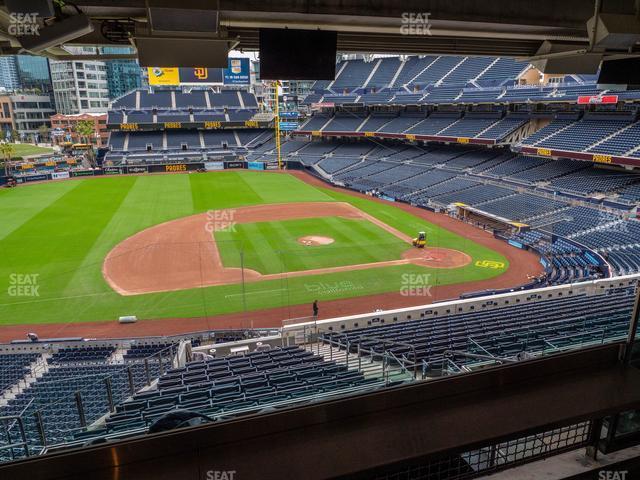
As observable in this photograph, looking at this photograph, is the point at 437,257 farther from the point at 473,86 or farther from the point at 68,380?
the point at 473,86

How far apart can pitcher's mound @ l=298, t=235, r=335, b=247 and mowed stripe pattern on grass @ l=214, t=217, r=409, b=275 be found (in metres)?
0.30

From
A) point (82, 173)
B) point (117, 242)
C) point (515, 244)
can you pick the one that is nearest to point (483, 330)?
point (515, 244)

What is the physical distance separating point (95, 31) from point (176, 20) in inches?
45.1

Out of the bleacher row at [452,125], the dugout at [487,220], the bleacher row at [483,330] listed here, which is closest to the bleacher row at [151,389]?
the bleacher row at [483,330]

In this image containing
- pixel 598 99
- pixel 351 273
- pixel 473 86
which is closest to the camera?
pixel 351 273

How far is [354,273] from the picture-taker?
19422 mm

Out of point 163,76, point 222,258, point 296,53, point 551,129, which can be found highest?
point 163,76

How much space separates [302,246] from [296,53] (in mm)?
18851

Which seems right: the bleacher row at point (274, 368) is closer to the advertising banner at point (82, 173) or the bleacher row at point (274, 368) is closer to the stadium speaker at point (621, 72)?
the stadium speaker at point (621, 72)

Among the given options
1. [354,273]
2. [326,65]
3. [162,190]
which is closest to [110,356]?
[354,273]

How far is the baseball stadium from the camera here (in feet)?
8.04

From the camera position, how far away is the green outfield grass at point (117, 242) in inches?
668

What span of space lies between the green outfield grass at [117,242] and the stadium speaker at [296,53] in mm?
13269

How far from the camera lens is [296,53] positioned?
4.02 metres
